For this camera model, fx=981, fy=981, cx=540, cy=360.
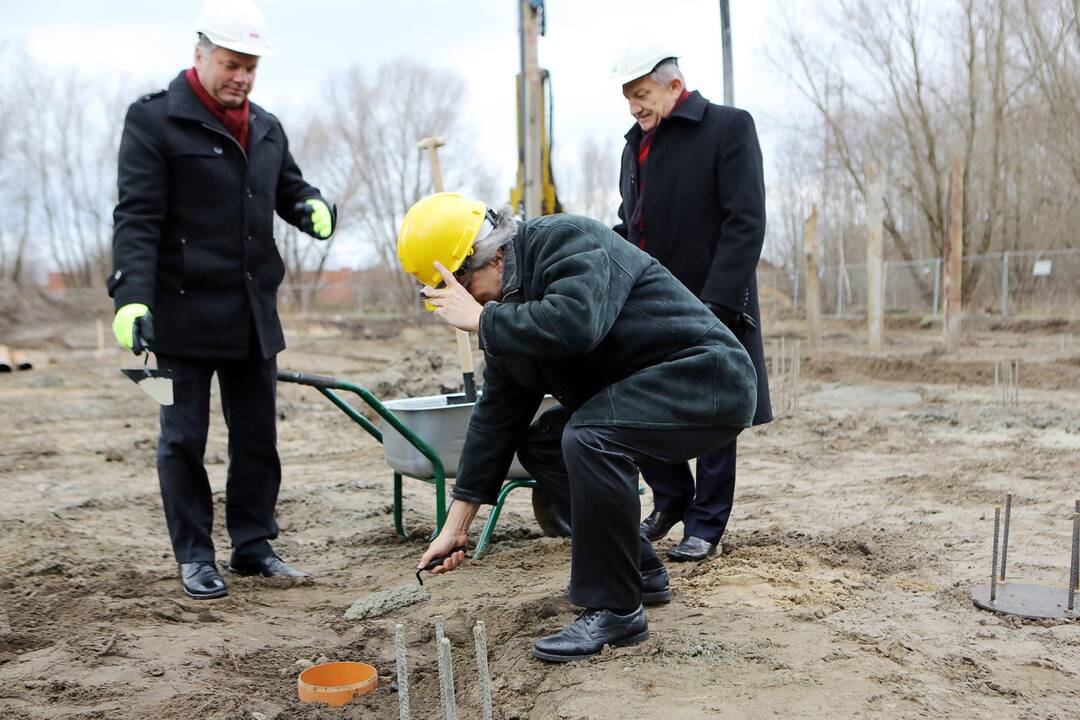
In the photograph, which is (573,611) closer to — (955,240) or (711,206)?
(711,206)

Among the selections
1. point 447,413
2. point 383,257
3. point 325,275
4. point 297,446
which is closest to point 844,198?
point 383,257

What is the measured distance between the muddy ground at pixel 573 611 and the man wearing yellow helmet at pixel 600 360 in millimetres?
268

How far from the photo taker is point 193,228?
352 cm

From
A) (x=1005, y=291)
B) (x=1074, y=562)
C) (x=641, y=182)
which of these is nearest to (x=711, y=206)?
(x=641, y=182)

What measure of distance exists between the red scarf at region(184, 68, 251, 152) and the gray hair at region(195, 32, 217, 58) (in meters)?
0.11

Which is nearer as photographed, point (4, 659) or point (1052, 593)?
point (4, 659)

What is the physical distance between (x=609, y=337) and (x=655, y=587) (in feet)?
2.85

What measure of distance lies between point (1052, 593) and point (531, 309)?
1961mm

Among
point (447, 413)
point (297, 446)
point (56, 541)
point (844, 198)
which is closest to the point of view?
point (447, 413)

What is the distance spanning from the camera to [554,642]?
103 inches

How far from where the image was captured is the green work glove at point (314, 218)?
3.79 metres

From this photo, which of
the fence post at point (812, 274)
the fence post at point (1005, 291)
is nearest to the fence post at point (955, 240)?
the fence post at point (812, 274)

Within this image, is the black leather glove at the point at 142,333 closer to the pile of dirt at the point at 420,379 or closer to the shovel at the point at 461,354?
the shovel at the point at 461,354

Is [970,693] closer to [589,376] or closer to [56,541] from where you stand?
[589,376]
